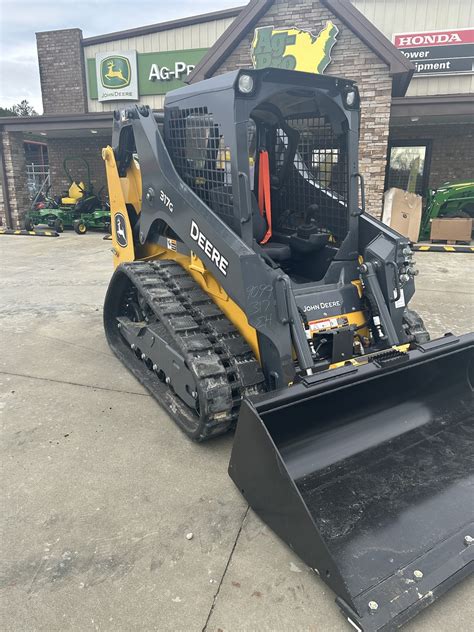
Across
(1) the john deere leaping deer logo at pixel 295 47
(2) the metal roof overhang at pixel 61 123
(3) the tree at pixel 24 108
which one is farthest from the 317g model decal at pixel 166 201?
(3) the tree at pixel 24 108

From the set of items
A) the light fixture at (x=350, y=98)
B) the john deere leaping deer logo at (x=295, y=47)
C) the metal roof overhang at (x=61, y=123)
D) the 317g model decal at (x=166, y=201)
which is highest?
the john deere leaping deer logo at (x=295, y=47)

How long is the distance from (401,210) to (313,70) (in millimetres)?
3675

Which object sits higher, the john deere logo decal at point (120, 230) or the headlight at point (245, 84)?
the headlight at point (245, 84)

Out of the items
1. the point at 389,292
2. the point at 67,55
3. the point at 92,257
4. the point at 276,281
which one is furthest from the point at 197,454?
the point at 67,55

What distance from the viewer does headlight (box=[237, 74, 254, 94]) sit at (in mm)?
2945

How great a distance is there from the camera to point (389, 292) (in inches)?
137

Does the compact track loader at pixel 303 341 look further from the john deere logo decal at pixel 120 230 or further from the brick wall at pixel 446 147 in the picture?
the brick wall at pixel 446 147

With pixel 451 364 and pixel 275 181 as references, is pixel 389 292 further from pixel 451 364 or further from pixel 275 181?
pixel 275 181

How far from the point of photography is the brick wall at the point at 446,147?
43.7 feet

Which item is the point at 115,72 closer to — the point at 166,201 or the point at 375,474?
the point at 166,201

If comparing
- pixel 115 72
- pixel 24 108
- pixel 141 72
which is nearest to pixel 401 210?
pixel 141 72

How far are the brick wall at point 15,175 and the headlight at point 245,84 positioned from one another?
13.4 meters

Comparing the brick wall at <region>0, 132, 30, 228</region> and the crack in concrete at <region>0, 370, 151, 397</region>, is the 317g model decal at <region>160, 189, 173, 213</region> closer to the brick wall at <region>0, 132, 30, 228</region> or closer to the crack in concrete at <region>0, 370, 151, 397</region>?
the crack in concrete at <region>0, 370, 151, 397</region>

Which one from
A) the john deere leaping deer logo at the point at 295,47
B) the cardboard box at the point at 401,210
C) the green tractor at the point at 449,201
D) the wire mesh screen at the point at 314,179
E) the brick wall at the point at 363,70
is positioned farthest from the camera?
the green tractor at the point at 449,201
